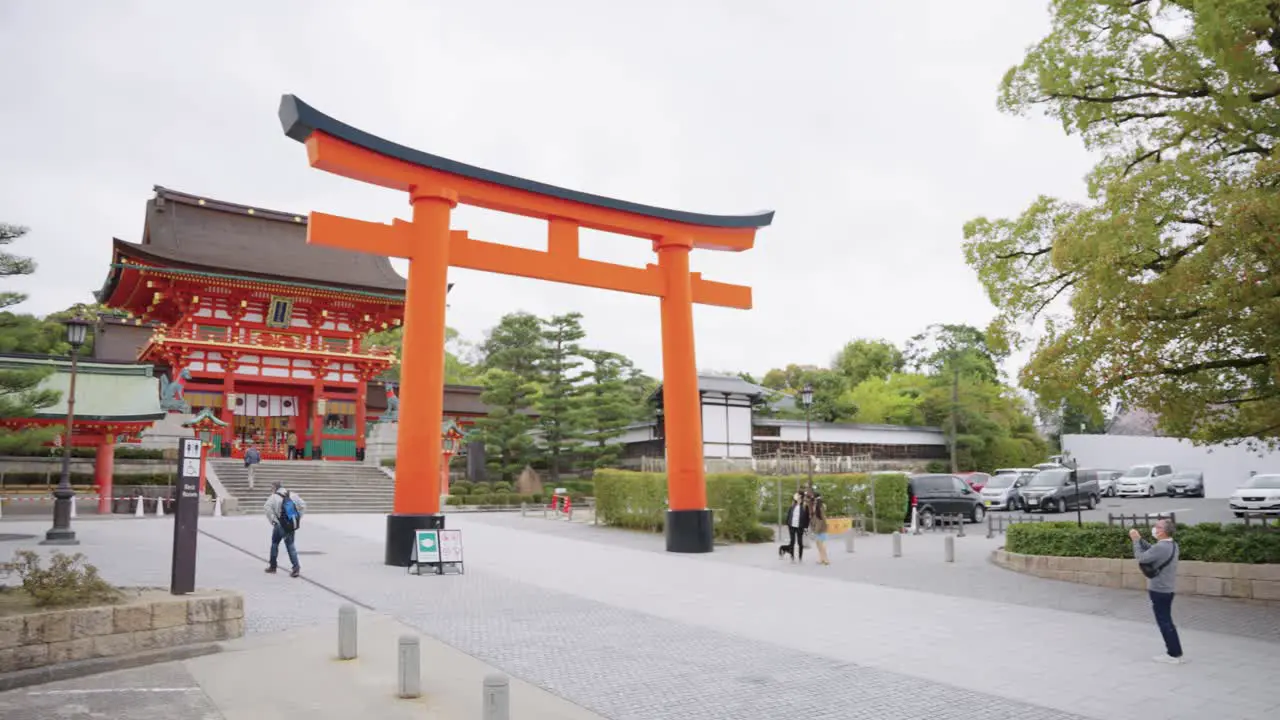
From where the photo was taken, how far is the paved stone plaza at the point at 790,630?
262 inches

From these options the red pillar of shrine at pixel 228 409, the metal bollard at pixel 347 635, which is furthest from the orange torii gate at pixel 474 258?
the red pillar of shrine at pixel 228 409

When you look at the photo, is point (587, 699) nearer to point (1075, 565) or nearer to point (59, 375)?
point (1075, 565)

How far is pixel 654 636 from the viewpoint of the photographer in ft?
29.7

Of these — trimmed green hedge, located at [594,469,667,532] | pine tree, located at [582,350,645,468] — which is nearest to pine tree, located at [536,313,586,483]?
pine tree, located at [582,350,645,468]

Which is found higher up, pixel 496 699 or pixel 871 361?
pixel 871 361

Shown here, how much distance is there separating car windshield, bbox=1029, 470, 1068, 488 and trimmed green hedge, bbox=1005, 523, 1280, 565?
16.0 meters

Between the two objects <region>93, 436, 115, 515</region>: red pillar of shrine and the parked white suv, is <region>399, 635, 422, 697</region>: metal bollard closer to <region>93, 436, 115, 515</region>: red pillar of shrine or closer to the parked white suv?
<region>93, 436, 115, 515</region>: red pillar of shrine

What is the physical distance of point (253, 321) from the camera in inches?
1396

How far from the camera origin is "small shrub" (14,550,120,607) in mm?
7496

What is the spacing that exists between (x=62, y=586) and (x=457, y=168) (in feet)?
34.1

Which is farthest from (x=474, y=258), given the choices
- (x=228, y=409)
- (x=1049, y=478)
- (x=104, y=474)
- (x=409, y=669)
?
(x=1049, y=478)

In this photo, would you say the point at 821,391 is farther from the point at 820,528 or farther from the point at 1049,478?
the point at 820,528

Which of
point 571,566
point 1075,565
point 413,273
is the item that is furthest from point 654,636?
point 413,273

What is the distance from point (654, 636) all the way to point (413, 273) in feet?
30.0
